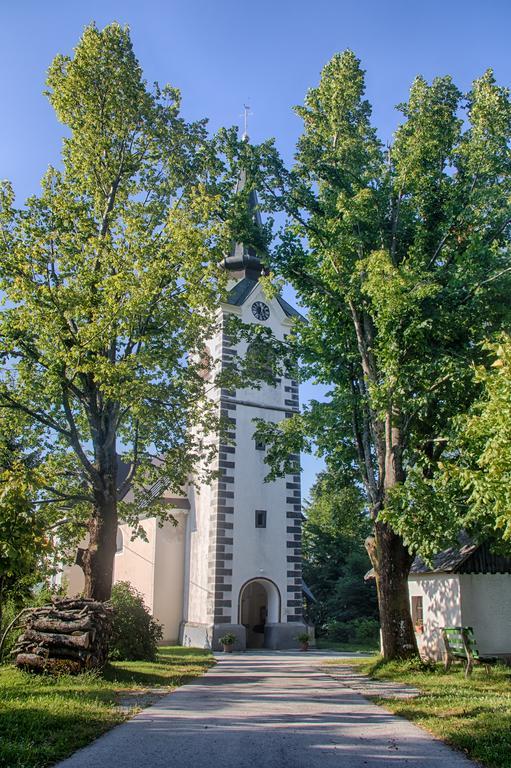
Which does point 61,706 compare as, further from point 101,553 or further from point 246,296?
point 246,296

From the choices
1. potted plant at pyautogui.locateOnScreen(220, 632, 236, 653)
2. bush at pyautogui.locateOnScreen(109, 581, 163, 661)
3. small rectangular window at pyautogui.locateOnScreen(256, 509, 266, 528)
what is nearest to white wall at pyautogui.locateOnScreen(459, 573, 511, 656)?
bush at pyautogui.locateOnScreen(109, 581, 163, 661)

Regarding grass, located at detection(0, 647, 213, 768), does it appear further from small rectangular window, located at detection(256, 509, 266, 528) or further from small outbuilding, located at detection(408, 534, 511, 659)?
small rectangular window, located at detection(256, 509, 266, 528)

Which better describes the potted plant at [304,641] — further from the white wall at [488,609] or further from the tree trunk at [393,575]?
the tree trunk at [393,575]

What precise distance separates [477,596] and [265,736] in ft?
40.7

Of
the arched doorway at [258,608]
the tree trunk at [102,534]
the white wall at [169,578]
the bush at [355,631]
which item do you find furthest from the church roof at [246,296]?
the bush at [355,631]

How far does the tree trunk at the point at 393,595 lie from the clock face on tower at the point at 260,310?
54.6ft

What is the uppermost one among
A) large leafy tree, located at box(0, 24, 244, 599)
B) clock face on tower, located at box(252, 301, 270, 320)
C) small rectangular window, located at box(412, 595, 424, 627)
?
clock face on tower, located at box(252, 301, 270, 320)

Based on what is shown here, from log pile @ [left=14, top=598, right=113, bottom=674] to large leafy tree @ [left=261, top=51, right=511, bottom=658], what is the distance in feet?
21.4

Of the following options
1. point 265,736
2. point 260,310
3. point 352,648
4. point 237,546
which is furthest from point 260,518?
point 265,736

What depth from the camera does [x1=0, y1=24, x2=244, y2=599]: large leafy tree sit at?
15.1 metres

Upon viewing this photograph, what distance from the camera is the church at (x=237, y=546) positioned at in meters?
25.5

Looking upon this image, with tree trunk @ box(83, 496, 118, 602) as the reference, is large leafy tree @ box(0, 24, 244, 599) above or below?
above

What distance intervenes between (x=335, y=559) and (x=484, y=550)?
18.3 meters

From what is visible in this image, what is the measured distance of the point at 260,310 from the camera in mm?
30734
